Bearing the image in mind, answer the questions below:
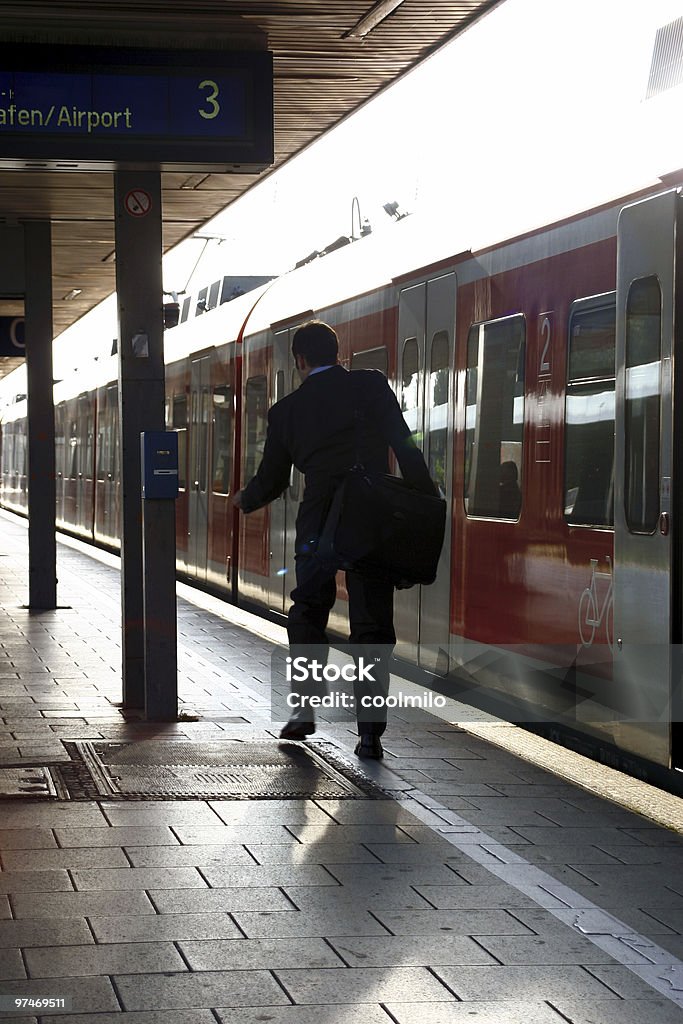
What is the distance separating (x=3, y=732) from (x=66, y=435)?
25.0 m

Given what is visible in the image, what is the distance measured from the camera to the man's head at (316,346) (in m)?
7.27

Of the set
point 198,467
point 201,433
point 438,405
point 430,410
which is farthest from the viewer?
point 198,467

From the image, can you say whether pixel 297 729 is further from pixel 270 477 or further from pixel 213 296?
pixel 213 296

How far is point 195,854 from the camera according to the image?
5336mm

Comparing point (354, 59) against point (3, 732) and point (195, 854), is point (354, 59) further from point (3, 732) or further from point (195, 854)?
point (195, 854)

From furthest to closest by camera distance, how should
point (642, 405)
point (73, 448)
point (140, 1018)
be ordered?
point (73, 448), point (642, 405), point (140, 1018)

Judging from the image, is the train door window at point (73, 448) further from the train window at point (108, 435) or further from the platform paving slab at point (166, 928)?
the platform paving slab at point (166, 928)

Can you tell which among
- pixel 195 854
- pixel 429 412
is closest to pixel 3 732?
pixel 195 854

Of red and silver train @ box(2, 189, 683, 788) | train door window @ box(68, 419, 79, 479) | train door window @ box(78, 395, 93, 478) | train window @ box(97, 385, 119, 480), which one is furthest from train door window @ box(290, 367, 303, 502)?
train door window @ box(68, 419, 79, 479)

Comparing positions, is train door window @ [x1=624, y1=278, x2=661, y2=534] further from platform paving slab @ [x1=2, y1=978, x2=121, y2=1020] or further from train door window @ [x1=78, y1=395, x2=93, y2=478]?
train door window @ [x1=78, y1=395, x2=93, y2=478]

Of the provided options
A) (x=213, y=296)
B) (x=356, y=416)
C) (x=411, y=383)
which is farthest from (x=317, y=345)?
(x=213, y=296)

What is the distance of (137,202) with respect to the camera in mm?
8438

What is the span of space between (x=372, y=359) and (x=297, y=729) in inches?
161

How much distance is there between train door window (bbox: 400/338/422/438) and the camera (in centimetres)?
988
